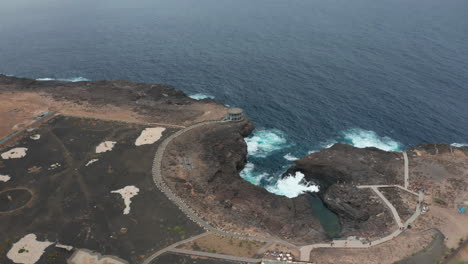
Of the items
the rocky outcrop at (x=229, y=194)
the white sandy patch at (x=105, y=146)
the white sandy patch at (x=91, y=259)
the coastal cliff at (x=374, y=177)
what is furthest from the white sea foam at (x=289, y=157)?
the white sandy patch at (x=91, y=259)

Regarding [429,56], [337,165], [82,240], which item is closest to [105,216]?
[82,240]

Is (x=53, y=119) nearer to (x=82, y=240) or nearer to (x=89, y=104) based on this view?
(x=89, y=104)

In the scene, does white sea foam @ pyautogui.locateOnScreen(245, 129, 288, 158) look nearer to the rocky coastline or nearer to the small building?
the rocky coastline

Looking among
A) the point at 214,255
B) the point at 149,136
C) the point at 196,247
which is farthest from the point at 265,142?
the point at 214,255

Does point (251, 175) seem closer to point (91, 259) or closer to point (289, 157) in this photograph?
point (289, 157)

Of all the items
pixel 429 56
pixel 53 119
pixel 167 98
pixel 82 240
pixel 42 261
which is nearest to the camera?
pixel 42 261

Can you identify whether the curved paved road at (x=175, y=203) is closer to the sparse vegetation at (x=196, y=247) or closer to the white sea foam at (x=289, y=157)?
the sparse vegetation at (x=196, y=247)
